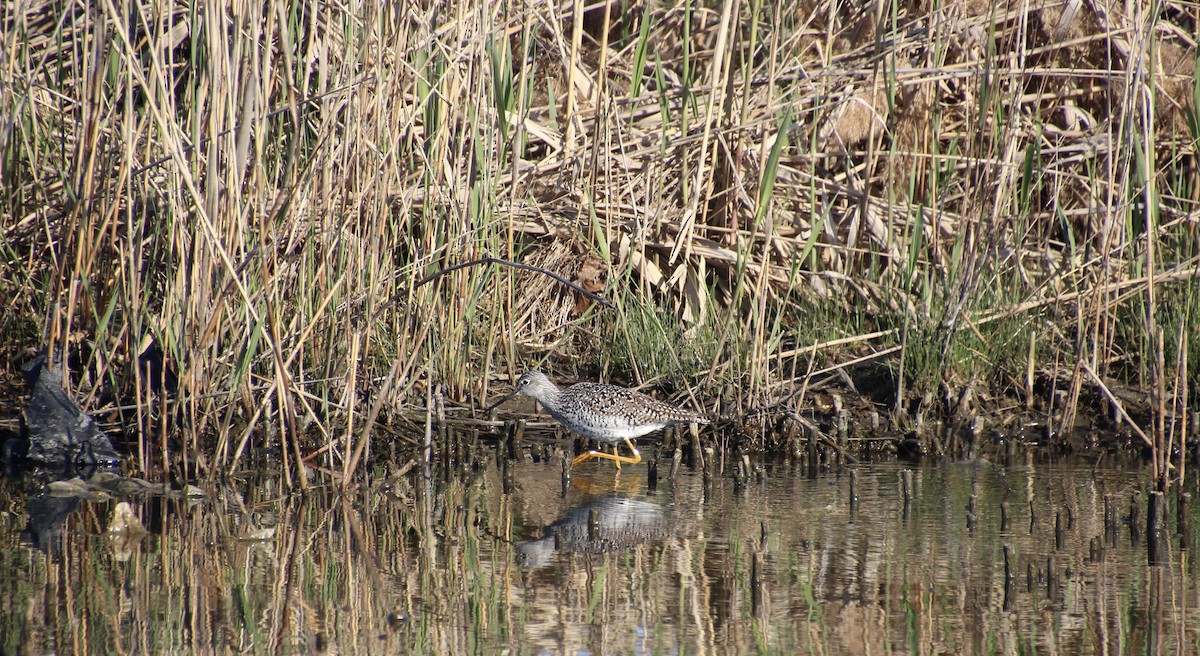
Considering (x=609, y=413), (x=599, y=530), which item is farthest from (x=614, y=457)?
(x=599, y=530)

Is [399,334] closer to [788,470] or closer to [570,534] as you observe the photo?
[570,534]

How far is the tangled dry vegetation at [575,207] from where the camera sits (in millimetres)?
5660

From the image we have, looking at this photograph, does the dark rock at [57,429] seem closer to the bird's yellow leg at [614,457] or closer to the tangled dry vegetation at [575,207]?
the tangled dry vegetation at [575,207]

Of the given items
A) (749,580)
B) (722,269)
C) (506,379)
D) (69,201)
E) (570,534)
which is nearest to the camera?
(749,580)

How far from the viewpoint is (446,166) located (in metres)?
6.35

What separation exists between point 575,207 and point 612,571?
3.54m

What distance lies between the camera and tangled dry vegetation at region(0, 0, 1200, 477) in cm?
566

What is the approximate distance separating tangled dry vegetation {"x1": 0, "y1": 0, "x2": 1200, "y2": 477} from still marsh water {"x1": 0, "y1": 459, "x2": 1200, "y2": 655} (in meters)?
0.58

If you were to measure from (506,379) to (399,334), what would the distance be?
119 cm

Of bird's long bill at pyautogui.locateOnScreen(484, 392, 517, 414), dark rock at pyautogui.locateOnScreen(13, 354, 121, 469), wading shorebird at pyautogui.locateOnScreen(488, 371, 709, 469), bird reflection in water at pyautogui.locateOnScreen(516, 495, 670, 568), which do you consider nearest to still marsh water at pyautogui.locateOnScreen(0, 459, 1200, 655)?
bird reflection in water at pyautogui.locateOnScreen(516, 495, 670, 568)

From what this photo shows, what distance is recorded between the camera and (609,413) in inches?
257

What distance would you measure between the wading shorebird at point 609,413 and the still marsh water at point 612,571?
49cm

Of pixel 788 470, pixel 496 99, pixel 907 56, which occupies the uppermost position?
pixel 907 56

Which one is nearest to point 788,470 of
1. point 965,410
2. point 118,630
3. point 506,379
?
point 965,410
